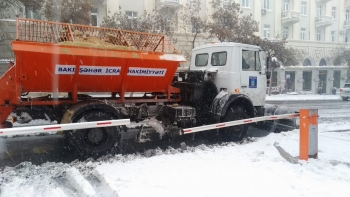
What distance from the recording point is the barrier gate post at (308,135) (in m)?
5.21

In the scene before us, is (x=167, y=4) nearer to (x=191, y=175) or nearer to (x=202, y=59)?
(x=202, y=59)

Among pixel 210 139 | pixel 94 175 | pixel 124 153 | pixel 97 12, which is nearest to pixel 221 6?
pixel 97 12

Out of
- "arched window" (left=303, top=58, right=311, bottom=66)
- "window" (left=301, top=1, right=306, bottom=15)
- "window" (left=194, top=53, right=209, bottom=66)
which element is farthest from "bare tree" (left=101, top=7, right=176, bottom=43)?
"arched window" (left=303, top=58, right=311, bottom=66)

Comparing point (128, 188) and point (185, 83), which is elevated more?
point (185, 83)

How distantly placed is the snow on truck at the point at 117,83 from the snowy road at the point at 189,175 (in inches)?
32.5

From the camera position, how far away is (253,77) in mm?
7410

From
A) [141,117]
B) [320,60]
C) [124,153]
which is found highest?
[320,60]

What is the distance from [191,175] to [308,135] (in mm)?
2416

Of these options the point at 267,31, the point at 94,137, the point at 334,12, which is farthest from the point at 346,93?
the point at 94,137

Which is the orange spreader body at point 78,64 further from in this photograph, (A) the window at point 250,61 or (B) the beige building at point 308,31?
(B) the beige building at point 308,31

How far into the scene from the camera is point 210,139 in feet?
24.6

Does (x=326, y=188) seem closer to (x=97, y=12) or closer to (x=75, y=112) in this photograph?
(x=75, y=112)

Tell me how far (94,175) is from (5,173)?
4.88 ft

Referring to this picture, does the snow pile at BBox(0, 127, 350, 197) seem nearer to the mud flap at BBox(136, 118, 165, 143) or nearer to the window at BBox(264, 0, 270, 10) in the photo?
the mud flap at BBox(136, 118, 165, 143)
